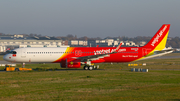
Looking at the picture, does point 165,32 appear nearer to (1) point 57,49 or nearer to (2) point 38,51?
(1) point 57,49

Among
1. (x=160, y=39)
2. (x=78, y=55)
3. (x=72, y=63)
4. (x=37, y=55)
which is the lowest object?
(x=72, y=63)

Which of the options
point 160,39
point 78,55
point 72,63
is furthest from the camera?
point 160,39

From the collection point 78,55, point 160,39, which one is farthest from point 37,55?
point 160,39

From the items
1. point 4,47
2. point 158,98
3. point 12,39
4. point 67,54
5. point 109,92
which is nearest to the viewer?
point 158,98

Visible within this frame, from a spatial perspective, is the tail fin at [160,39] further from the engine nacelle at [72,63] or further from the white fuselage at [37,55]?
the white fuselage at [37,55]

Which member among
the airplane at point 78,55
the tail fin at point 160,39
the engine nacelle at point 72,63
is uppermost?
the tail fin at point 160,39

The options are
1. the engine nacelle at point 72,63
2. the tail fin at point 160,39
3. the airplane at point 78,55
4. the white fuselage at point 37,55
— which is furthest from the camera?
the tail fin at point 160,39

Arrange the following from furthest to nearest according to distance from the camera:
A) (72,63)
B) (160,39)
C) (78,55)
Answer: (160,39), (78,55), (72,63)

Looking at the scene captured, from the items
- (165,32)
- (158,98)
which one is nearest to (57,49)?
(165,32)

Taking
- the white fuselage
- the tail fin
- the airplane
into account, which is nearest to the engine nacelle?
the airplane

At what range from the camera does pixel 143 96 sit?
17.8 m

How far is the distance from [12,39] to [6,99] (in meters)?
142

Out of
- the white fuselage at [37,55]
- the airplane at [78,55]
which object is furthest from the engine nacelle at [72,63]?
the white fuselage at [37,55]

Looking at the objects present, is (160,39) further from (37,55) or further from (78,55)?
(37,55)
